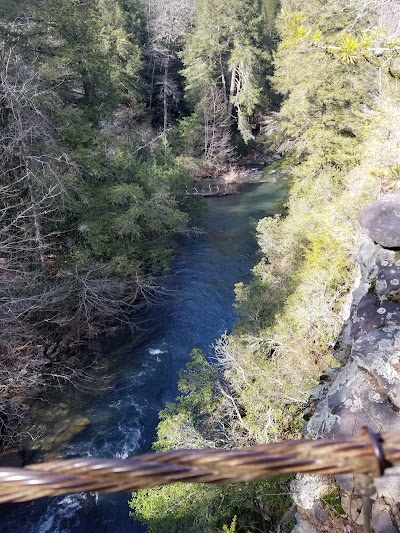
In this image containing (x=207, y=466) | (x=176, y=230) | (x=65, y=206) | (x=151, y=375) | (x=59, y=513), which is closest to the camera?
(x=207, y=466)

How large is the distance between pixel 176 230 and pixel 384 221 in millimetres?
9188

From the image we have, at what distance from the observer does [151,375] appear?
981 cm

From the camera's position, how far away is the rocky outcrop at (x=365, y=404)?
4.07 metres

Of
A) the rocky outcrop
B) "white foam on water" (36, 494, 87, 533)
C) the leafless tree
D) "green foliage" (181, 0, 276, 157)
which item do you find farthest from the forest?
the leafless tree

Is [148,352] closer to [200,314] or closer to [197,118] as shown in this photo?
[200,314]

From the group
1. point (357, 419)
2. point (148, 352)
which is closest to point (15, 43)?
point (148, 352)

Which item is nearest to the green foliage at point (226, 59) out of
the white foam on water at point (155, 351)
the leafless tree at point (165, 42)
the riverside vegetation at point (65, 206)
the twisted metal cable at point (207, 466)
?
the leafless tree at point (165, 42)

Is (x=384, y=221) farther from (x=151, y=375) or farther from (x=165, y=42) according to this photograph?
(x=165, y=42)

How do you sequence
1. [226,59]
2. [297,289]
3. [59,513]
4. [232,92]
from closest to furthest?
[59,513]
[297,289]
[226,59]
[232,92]

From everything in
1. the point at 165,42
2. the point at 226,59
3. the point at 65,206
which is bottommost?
the point at 65,206

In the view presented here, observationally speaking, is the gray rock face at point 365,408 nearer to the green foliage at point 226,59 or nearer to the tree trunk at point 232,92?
the green foliage at point 226,59

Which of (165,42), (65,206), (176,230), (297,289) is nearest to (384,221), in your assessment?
(297,289)

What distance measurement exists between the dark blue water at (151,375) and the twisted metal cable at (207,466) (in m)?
6.95

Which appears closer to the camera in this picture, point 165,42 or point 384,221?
point 384,221
